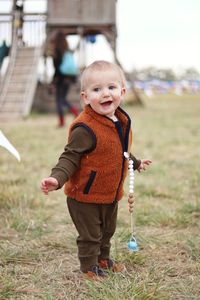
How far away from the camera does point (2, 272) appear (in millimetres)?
2492

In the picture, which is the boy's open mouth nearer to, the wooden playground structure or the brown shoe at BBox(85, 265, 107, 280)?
the brown shoe at BBox(85, 265, 107, 280)

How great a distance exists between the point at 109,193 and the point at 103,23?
1218 centimetres

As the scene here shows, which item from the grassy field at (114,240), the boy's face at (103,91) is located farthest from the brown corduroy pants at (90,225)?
the boy's face at (103,91)

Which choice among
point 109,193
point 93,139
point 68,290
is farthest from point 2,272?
point 93,139

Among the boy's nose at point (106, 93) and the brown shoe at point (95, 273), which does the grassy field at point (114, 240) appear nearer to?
the brown shoe at point (95, 273)

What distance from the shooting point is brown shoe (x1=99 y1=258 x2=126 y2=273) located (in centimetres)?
257

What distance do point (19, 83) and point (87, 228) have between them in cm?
1082

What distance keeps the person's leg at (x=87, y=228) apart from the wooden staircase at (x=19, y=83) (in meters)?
9.58

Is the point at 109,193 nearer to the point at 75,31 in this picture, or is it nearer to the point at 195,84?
the point at 75,31

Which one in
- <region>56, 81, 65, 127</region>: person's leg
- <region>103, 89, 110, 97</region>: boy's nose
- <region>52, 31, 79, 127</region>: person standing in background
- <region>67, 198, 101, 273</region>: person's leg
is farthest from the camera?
<region>56, 81, 65, 127</region>: person's leg

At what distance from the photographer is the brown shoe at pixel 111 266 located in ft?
8.42

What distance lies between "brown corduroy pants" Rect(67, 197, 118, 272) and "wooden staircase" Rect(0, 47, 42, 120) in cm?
953

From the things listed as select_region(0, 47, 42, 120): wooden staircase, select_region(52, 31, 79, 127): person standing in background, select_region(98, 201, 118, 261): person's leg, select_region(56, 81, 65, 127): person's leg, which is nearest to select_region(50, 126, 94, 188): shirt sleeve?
select_region(98, 201, 118, 261): person's leg

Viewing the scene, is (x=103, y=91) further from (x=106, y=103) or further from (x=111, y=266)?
(x=111, y=266)
